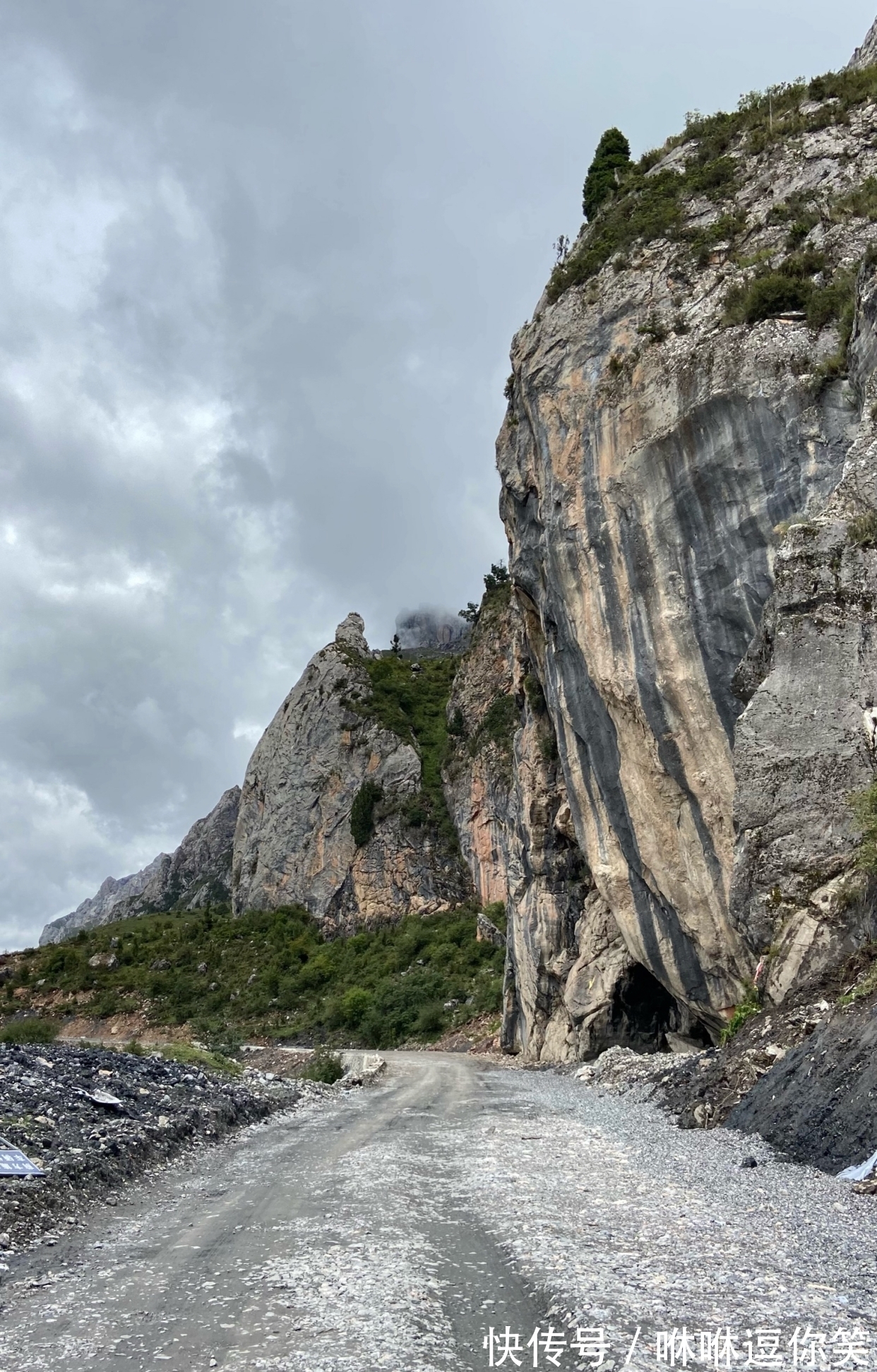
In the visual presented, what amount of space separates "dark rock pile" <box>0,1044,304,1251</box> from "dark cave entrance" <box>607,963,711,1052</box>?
13.9 metres

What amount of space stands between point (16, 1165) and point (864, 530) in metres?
A: 14.1

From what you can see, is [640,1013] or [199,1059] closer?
[199,1059]

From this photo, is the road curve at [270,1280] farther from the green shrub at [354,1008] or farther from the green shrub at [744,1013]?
the green shrub at [354,1008]

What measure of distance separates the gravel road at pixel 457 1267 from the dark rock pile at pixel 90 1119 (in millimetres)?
461

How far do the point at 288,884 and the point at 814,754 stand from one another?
63006 millimetres

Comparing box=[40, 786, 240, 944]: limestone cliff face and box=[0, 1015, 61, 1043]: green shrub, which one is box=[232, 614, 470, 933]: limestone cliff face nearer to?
box=[40, 786, 240, 944]: limestone cliff face

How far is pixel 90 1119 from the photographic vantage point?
32.0 ft

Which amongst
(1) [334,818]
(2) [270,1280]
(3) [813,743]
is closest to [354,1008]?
(1) [334,818]

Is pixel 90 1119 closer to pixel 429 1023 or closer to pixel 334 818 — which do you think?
pixel 429 1023

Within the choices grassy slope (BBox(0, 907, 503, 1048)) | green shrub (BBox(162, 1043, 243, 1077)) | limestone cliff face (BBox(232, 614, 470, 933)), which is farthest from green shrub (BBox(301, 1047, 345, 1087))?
limestone cliff face (BBox(232, 614, 470, 933))

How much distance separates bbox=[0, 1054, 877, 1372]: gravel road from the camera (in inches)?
160

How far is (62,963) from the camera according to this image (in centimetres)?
5794

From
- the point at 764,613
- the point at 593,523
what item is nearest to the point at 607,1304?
the point at 764,613

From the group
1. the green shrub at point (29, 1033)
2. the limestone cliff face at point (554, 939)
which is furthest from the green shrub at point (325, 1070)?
the limestone cliff face at point (554, 939)
